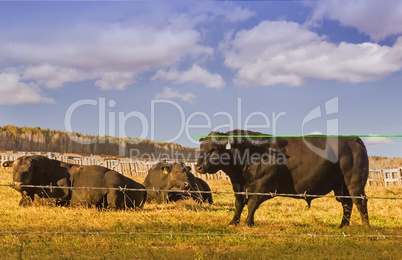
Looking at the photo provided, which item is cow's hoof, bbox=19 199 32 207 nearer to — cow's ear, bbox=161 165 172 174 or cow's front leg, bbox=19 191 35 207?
cow's front leg, bbox=19 191 35 207

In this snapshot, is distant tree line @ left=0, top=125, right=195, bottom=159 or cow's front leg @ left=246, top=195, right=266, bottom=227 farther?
distant tree line @ left=0, top=125, right=195, bottom=159

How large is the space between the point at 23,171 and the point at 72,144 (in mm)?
40739

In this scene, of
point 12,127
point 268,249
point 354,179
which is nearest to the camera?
point 268,249

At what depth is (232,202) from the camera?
1495cm

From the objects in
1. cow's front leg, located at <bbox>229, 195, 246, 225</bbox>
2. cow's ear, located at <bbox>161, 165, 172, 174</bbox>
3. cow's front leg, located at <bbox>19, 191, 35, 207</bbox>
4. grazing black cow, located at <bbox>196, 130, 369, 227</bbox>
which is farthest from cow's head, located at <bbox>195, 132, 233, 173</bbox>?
cow's front leg, located at <bbox>19, 191, 35, 207</bbox>

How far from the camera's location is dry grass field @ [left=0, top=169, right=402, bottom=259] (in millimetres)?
6438

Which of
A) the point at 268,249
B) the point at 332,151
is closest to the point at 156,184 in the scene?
the point at 332,151

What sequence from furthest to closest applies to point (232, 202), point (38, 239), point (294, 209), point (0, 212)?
point (232, 202) < point (294, 209) < point (0, 212) < point (38, 239)

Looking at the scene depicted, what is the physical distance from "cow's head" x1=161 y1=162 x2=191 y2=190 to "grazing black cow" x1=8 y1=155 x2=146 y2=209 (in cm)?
215

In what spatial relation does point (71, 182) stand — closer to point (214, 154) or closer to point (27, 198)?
point (27, 198)

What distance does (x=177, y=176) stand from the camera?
1322 cm

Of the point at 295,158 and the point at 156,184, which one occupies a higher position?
the point at 295,158

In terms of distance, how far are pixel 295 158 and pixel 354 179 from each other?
132 cm

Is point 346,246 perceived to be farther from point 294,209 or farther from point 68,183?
point 68,183
